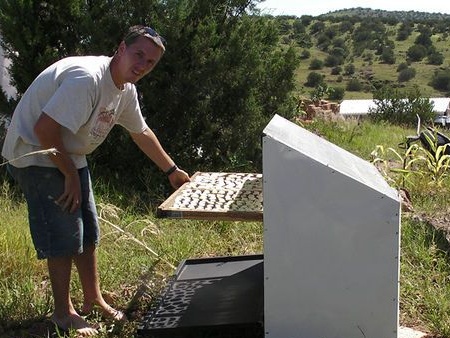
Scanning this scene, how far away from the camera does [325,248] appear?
2.91 meters

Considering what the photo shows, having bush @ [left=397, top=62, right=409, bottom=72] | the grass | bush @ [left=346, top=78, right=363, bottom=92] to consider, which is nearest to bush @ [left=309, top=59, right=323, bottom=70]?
bush @ [left=346, top=78, right=363, bottom=92]

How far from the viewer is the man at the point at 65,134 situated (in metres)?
3.02

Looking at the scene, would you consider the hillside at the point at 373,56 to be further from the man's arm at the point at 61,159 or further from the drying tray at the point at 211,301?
the man's arm at the point at 61,159

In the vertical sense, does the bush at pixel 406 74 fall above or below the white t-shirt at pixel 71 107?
below

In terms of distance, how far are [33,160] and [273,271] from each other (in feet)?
4.23

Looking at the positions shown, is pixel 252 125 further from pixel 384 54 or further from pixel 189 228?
pixel 384 54

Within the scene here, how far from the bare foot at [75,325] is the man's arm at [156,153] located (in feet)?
3.28

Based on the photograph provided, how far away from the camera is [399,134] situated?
1138 centimetres

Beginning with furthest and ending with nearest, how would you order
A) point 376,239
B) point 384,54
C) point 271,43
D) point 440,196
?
1. point 384,54
2. point 271,43
3. point 440,196
4. point 376,239

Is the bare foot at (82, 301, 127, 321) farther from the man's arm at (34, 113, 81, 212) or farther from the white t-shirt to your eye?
the white t-shirt

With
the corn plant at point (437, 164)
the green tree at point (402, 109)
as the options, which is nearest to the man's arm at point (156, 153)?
the corn plant at point (437, 164)

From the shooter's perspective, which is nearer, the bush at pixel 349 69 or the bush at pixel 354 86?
the bush at pixel 354 86

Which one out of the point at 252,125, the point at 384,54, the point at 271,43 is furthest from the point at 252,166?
the point at 384,54

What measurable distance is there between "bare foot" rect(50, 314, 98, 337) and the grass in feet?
0.17
